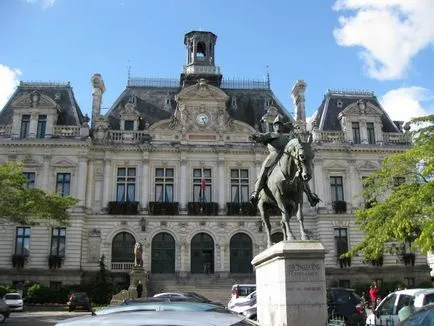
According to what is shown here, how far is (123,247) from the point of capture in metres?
37.3

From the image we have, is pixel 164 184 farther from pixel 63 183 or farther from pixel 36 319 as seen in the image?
pixel 36 319

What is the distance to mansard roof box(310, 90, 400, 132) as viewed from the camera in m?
42.4

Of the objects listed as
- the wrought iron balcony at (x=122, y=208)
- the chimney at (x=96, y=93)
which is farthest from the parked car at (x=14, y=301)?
the chimney at (x=96, y=93)

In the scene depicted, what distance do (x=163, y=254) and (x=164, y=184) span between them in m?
5.68

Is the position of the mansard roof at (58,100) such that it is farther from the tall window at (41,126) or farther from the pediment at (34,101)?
the tall window at (41,126)

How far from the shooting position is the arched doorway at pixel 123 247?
121 feet

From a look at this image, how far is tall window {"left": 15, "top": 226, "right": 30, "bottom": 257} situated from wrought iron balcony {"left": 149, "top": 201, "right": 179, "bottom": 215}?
957 centimetres

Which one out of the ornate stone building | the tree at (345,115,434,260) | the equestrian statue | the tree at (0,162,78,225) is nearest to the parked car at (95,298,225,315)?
the equestrian statue

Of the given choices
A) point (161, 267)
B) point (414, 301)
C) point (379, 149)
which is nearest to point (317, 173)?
point (379, 149)

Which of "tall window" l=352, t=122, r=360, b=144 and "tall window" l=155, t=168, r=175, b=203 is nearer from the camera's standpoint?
"tall window" l=155, t=168, r=175, b=203

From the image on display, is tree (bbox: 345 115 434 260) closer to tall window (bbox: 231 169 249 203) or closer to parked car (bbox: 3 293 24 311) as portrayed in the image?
tall window (bbox: 231 169 249 203)

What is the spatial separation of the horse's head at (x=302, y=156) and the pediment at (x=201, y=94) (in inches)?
1176

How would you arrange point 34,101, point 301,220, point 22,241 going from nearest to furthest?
point 301,220, point 22,241, point 34,101

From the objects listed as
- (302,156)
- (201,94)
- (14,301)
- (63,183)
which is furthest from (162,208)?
(302,156)
